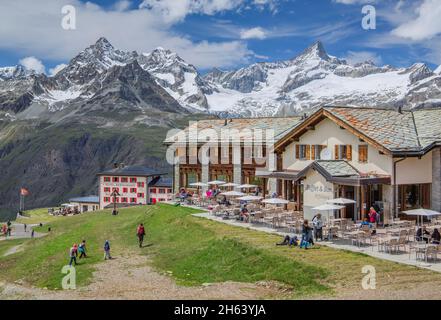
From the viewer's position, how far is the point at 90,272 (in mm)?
33594

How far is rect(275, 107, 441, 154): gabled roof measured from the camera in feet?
133

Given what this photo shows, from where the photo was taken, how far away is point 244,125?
212ft

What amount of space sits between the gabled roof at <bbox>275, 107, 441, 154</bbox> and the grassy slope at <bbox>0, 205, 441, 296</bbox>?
12.1 meters

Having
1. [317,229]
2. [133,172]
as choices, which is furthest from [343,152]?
[133,172]

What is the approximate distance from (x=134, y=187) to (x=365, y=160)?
6488 cm

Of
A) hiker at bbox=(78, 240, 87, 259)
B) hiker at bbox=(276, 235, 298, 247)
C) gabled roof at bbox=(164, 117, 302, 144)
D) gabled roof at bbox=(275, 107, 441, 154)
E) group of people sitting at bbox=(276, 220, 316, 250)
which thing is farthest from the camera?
gabled roof at bbox=(164, 117, 302, 144)

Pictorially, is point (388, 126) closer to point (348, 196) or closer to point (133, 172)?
point (348, 196)

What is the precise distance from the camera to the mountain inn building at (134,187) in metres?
99.4

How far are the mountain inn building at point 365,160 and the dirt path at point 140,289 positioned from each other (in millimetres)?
14847

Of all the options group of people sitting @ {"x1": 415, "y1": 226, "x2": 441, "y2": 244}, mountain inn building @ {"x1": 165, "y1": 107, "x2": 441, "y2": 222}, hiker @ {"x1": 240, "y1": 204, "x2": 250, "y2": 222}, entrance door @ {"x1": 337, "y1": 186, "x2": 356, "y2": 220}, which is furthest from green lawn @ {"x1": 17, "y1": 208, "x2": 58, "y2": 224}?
group of people sitting @ {"x1": 415, "y1": 226, "x2": 441, "y2": 244}

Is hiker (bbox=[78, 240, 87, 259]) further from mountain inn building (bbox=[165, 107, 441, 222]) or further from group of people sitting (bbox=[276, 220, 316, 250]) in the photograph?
mountain inn building (bbox=[165, 107, 441, 222])

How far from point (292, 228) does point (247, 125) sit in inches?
1075
